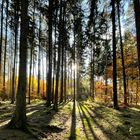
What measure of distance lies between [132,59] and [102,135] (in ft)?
79.9

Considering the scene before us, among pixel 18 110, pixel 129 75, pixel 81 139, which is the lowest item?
pixel 81 139

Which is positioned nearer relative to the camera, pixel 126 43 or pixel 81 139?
pixel 81 139

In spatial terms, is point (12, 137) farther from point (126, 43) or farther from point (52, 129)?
point (126, 43)

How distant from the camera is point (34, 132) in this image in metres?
10.1

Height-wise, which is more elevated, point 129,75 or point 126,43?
point 126,43

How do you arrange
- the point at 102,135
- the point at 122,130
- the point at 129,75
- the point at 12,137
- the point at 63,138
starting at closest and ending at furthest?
the point at 12,137, the point at 63,138, the point at 102,135, the point at 122,130, the point at 129,75

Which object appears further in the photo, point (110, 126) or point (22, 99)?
point (110, 126)

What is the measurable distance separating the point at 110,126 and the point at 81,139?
323 centimetres

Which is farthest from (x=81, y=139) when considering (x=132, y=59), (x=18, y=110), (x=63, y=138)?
(x=132, y=59)

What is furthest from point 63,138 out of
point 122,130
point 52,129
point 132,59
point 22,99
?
point 132,59

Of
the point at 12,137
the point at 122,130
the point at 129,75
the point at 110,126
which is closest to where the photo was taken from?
the point at 12,137

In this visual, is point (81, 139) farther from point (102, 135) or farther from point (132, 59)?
point (132, 59)

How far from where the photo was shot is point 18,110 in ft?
34.0

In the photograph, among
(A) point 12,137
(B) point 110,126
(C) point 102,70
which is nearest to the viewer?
(A) point 12,137
